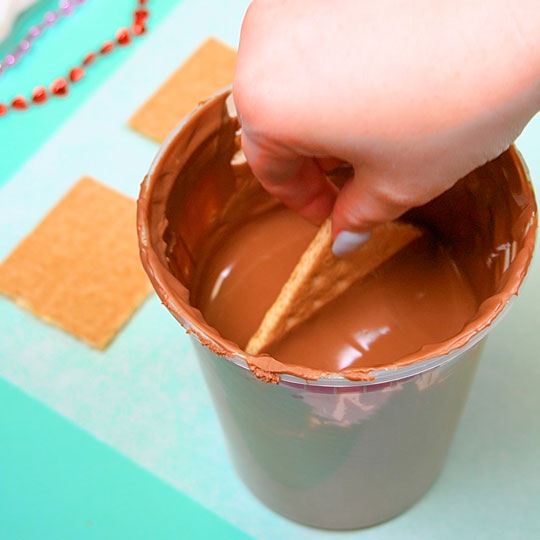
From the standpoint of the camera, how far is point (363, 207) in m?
0.57

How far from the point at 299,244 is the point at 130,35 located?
66 centimetres

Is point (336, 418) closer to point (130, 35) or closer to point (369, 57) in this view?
point (369, 57)

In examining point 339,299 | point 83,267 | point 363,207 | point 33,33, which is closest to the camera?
point 363,207

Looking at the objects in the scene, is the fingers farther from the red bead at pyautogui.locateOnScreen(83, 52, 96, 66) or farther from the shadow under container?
the red bead at pyautogui.locateOnScreen(83, 52, 96, 66)

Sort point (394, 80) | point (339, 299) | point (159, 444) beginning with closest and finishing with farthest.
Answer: point (394, 80) < point (339, 299) < point (159, 444)

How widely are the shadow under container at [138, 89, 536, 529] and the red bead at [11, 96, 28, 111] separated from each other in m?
0.58

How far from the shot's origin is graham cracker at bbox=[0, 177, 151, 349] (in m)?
Answer: 1.04

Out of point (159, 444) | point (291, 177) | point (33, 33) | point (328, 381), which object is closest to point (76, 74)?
point (33, 33)

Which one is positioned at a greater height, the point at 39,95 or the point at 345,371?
the point at 39,95

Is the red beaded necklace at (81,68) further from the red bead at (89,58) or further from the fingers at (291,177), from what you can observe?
the fingers at (291,177)

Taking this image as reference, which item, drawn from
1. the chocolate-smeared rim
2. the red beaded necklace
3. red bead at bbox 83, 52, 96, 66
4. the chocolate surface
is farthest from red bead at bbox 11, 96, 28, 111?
the chocolate-smeared rim

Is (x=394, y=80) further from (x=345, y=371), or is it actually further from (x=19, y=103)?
(x=19, y=103)

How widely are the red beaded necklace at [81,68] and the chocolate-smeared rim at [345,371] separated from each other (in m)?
0.70

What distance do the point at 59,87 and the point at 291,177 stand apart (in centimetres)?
79
